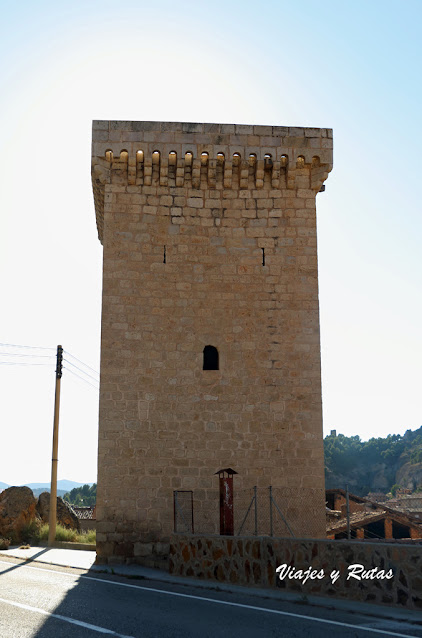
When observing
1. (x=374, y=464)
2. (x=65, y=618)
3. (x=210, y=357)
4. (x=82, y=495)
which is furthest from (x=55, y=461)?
(x=374, y=464)

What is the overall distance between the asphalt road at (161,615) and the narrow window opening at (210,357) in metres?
5.15

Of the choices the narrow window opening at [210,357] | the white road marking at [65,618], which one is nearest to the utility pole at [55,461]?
the narrow window opening at [210,357]

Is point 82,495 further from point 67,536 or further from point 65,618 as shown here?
point 65,618

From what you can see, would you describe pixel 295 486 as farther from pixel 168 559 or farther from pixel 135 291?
pixel 135 291

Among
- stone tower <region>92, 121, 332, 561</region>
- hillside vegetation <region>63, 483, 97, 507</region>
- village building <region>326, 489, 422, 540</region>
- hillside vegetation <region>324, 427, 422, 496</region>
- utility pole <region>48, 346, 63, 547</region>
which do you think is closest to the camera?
stone tower <region>92, 121, 332, 561</region>

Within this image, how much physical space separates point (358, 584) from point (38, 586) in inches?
194

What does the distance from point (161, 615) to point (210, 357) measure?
7.41 meters

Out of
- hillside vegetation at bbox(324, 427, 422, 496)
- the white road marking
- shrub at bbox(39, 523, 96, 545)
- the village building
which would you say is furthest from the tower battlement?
hillside vegetation at bbox(324, 427, 422, 496)

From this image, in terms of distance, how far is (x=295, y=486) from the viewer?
14148 millimetres

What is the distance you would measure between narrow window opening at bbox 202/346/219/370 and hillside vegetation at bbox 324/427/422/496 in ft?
289

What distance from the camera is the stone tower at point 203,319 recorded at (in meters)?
14.0

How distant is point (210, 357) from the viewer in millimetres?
14742

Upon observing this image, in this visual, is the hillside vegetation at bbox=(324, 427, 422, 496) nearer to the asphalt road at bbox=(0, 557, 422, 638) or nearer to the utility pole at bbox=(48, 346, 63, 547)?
the utility pole at bbox=(48, 346, 63, 547)

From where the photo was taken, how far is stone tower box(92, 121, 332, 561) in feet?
46.0
